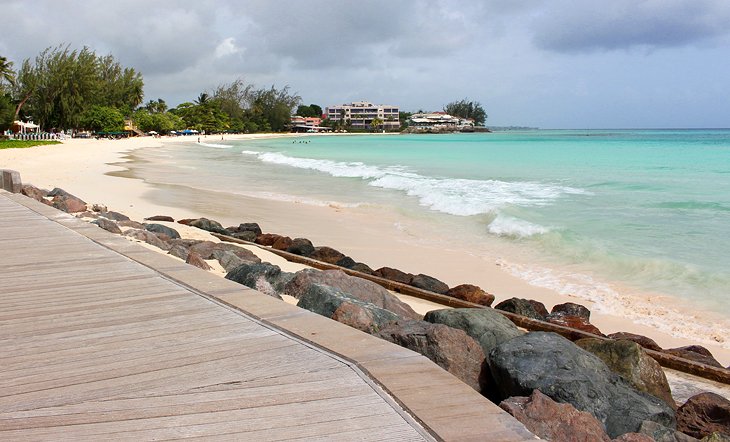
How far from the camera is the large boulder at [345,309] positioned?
14.9 ft

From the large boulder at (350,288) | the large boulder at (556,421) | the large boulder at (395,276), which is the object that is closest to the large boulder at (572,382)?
the large boulder at (556,421)

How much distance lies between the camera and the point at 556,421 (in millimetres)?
3113

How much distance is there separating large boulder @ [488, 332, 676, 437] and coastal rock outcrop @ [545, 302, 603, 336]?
7.32 ft

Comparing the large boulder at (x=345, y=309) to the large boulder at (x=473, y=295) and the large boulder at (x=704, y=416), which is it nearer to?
the large boulder at (x=704, y=416)

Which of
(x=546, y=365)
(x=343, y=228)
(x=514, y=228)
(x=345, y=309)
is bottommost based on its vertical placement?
(x=343, y=228)

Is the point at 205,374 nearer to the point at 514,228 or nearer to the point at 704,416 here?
the point at 704,416

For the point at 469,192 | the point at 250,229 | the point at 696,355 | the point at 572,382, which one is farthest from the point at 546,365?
the point at 469,192

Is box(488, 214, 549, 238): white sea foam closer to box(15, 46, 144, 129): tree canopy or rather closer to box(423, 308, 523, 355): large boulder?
box(423, 308, 523, 355): large boulder

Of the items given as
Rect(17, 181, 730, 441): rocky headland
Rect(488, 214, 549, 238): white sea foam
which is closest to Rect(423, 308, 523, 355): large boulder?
Rect(17, 181, 730, 441): rocky headland

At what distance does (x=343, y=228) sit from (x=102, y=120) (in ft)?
287

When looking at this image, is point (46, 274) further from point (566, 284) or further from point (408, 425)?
point (566, 284)

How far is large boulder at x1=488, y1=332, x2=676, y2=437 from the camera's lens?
3.73 meters

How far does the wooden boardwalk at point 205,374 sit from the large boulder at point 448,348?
648 millimetres

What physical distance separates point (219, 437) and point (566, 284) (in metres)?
7.53
